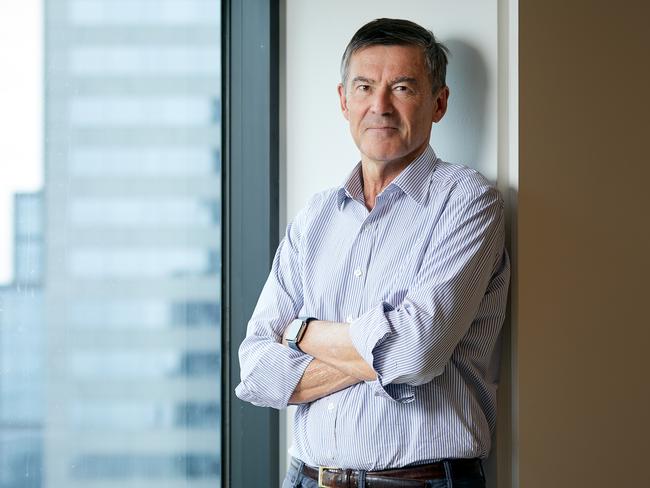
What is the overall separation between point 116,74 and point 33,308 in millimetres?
669

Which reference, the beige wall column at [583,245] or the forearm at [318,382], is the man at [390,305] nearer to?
the forearm at [318,382]

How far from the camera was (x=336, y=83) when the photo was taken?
8.59 ft

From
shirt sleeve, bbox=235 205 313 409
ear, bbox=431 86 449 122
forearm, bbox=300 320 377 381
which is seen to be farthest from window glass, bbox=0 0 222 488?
ear, bbox=431 86 449 122

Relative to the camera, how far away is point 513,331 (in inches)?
84.4

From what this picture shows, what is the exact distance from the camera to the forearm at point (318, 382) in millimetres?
2051

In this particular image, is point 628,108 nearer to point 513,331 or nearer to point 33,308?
point 513,331

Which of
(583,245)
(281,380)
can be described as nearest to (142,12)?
(281,380)

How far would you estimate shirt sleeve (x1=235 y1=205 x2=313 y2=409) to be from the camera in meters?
2.11

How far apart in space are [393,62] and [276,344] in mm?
732

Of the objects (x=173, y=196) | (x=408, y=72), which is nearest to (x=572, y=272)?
(x=408, y=72)

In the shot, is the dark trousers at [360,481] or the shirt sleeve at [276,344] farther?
→ the shirt sleeve at [276,344]

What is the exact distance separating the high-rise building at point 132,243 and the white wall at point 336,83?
0.23 m

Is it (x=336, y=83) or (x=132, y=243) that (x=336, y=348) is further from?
(x=336, y=83)

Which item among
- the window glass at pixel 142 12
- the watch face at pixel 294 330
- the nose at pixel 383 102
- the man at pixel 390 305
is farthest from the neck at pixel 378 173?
the window glass at pixel 142 12
